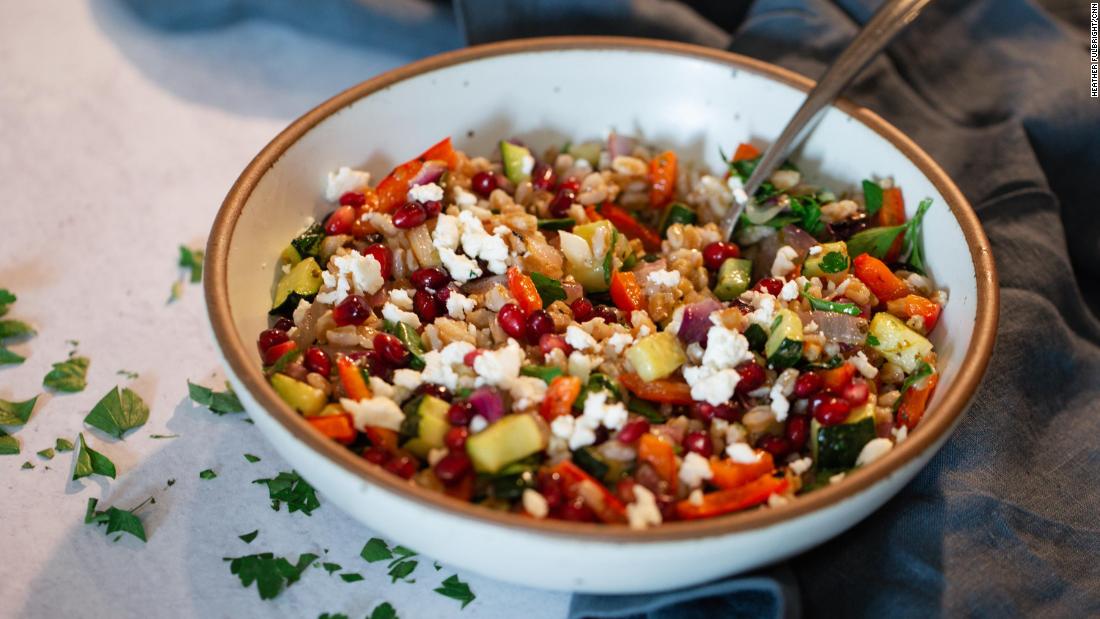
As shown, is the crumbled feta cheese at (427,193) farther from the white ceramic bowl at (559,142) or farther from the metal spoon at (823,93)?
the metal spoon at (823,93)

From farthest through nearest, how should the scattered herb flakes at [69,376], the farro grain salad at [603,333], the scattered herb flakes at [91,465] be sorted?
the scattered herb flakes at [69,376] < the scattered herb flakes at [91,465] < the farro grain salad at [603,333]

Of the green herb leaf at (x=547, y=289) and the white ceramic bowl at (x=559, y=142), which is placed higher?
the white ceramic bowl at (x=559, y=142)

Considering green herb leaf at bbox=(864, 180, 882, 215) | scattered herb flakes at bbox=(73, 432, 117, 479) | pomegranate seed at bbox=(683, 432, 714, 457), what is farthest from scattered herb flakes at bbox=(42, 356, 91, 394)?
green herb leaf at bbox=(864, 180, 882, 215)

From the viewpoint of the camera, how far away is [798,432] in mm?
2312

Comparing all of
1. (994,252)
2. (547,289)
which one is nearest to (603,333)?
(547,289)

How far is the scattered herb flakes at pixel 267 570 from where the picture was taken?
2.29 meters

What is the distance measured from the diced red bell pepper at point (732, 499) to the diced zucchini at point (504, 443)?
34cm

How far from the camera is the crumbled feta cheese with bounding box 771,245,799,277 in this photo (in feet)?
9.01

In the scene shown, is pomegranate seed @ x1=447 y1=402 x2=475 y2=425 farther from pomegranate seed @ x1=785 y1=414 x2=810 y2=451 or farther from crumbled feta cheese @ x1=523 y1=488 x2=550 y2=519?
pomegranate seed @ x1=785 y1=414 x2=810 y2=451

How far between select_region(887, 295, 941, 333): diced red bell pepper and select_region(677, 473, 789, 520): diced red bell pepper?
71 centimetres

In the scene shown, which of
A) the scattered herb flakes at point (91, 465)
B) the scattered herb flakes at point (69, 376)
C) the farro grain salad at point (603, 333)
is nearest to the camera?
the farro grain salad at point (603, 333)

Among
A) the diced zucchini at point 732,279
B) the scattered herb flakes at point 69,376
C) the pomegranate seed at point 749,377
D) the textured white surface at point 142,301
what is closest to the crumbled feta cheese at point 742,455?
the pomegranate seed at point 749,377

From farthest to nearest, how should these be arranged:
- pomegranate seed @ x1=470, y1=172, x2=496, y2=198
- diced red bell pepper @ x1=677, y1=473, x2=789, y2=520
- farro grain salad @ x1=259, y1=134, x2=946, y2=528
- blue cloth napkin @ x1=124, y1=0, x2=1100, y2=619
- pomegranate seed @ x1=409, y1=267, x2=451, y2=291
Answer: pomegranate seed @ x1=470, y1=172, x2=496, y2=198 → pomegranate seed @ x1=409, y1=267, x2=451, y2=291 → blue cloth napkin @ x1=124, y1=0, x2=1100, y2=619 → farro grain salad @ x1=259, y1=134, x2=946, y2=528 → diced red bell pepper @ x1=677, y1=473, x2=789, y2=520

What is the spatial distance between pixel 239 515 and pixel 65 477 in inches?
18.3
